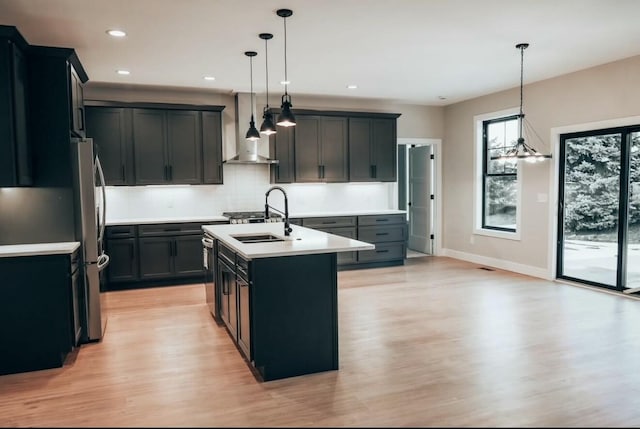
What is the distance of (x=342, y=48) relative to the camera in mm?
4715

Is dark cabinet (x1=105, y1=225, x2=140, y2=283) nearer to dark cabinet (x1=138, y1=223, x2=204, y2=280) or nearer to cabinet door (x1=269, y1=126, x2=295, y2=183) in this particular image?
dark cabinet (x1=138, y1=223, x2=204, y2=280)

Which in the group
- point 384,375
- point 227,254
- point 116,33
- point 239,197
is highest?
point 116,33

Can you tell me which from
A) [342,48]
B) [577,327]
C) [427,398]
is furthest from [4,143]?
[577,327]

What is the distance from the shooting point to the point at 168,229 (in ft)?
20.1

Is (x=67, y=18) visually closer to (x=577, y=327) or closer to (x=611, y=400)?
(x=611, y=400)

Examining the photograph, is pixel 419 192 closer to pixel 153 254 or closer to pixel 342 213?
pixel 342 213

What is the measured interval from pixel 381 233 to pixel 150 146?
356 centimetres

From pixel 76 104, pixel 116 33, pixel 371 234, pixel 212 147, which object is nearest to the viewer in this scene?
pixel 116 33

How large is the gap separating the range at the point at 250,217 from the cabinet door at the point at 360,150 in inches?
60.0

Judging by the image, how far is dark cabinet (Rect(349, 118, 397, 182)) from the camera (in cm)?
738

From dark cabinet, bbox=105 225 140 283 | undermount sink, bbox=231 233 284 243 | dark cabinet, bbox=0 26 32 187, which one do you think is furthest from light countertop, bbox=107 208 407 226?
dark cabinet, bbox=0 26 32 187

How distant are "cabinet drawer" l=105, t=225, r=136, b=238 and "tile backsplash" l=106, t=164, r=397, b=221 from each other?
59cm

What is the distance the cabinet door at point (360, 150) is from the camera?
7.36m

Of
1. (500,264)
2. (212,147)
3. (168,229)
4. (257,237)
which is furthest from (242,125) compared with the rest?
(500,264)
